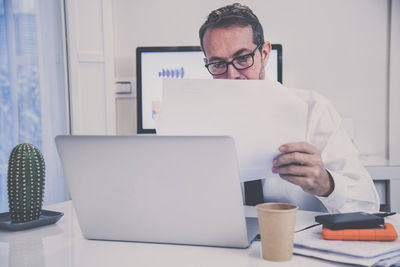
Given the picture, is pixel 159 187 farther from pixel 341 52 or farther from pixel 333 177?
pixel 341 52

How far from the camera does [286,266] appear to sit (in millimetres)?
654

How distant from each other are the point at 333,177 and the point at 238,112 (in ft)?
1.18

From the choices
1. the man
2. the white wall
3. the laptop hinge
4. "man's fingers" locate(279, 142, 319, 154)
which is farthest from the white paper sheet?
the white wall

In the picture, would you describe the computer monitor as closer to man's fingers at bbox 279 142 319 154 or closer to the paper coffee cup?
man's fingers at bbox 279 142 319 154

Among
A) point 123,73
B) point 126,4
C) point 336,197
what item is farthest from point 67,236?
point 126,4

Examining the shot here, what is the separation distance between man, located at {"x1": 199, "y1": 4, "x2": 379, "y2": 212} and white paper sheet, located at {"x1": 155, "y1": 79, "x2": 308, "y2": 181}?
0.80 ft

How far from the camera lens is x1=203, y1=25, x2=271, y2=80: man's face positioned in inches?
52.4

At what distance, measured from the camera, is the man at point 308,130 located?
1.05 meters

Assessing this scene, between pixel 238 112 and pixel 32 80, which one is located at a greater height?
pixel 32 80

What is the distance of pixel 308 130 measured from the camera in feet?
4.33

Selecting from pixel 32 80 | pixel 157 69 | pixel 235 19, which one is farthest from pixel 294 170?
pixel 32 80

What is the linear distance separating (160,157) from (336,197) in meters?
0.50

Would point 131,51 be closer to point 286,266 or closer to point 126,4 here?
point 126,4

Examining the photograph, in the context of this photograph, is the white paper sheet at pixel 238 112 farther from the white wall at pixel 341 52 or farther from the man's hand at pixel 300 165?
the white wall at pixel 341 52
